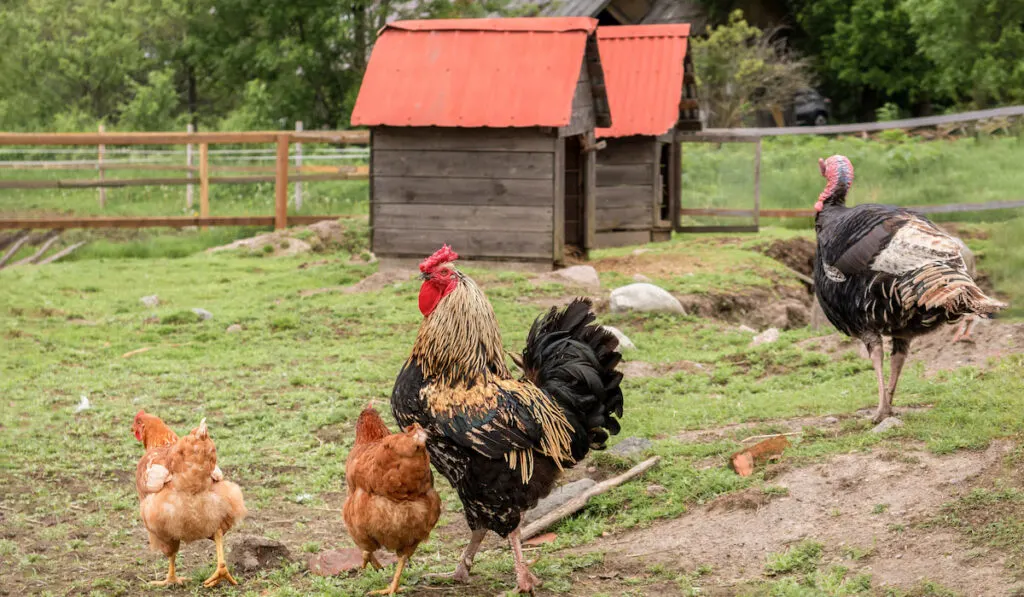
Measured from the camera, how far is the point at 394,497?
5.61 meters

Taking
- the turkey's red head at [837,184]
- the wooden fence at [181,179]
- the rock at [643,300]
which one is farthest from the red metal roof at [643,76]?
the turkey's red head at [837,184]

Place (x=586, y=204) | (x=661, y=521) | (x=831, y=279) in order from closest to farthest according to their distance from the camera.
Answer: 1. (x=661, y=521)
2. (x=831, y=279)
3. (x=586, y=204)

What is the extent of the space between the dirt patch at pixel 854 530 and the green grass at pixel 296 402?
0.17 m

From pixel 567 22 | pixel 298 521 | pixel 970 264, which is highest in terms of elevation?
pixel 567 22

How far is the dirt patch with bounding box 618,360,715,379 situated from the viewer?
10.7 m

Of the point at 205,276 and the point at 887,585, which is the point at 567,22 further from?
the point at 887,585

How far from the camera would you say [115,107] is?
34000mm

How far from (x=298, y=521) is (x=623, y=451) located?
2.41m

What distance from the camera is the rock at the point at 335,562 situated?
618cm

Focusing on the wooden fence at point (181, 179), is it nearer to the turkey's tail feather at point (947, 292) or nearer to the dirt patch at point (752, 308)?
the dirt patch at point (752, 308)

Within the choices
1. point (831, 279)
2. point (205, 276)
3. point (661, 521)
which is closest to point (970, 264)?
point (831, 279)

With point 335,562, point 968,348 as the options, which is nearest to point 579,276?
point 968,348

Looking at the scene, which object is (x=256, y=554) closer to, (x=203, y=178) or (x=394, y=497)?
(x=394, y=497)

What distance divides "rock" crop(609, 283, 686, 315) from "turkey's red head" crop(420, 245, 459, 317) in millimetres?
7435
